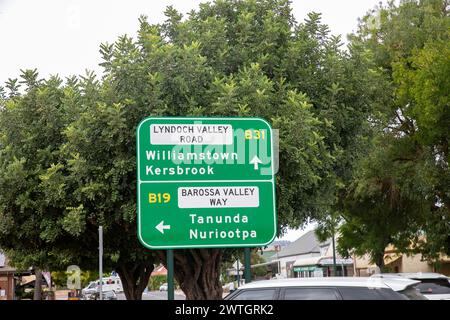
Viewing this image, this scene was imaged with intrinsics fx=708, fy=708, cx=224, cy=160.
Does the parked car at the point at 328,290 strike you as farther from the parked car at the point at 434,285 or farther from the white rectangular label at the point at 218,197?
the parked car at the point at 434,285

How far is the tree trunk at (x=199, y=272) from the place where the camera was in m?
20.6

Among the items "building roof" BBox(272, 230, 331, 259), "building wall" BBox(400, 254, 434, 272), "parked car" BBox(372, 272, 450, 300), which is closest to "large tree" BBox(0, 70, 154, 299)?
"parked car" BBox(372, 272, 450, 300)

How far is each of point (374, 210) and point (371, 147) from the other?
10.6 metres

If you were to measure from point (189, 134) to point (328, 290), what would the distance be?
629 centimetres

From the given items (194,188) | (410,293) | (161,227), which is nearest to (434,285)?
(194,188)

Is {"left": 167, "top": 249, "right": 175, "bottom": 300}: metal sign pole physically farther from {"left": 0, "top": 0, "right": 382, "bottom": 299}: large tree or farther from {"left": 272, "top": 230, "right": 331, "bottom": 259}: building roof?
{"left": 272, "top": 230, "right": 331, "bottom": 259}: building roof

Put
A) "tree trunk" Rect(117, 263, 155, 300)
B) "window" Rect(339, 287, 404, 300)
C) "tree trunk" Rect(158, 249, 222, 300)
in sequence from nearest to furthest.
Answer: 1. "window" Rect(339, 287, 404, 300)
2. "tree trunk" Rect(158, 249, 222, 300)
3. "tree trunk" Rect(117, 263, 155, 300)

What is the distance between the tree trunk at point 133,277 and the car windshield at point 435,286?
40.6 ft

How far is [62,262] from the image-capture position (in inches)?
866

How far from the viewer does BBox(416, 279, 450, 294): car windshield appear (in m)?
17.2

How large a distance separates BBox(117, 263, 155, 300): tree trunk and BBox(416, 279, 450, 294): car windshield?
12360mm

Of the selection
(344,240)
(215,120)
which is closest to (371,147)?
(215,120)

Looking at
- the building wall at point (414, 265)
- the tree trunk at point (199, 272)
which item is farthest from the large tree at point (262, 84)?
the building wall at point (414, 265)

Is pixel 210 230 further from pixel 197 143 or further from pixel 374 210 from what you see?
pixel 374 210
